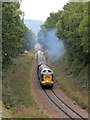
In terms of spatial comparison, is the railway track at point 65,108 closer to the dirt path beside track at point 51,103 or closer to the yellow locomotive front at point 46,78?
the dirt path beside track at point 51,103

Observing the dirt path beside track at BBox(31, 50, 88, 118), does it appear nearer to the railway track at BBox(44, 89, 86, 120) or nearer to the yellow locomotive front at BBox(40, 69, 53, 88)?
the railway track at BBox(44, 89, 86, 120)

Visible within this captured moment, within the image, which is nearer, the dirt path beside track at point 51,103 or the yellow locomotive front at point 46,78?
the dirt path beside track at point 51,103

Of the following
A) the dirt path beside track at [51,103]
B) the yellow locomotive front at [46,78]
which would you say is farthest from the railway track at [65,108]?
the yellow locomotive front at [46,78]

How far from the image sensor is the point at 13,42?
875 inches

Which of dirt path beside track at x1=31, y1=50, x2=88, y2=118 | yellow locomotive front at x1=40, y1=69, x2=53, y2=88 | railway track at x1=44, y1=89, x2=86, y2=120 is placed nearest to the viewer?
railway track at x1=44, y1=89, x2=86, y2=120

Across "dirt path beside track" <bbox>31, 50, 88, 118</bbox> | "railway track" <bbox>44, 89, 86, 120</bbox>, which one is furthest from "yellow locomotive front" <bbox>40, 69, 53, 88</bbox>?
"railway track" <bbox>44, 89, 86, 120</bbox>

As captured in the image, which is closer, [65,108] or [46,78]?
[65,108]

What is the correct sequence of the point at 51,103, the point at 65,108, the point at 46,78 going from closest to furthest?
the point at 65,108
the point at 51,103
the point at 46,78

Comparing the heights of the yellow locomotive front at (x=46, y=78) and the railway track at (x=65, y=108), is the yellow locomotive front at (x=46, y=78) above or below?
above

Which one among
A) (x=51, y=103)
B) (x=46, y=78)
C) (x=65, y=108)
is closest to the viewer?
(x=65, y=108)

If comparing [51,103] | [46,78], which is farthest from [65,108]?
[46,78]

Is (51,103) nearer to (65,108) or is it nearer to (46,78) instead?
(65,108)

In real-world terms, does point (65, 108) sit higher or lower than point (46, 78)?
lower

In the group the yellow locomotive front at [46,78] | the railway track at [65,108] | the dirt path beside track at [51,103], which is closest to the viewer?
the railway track at [65,108]
